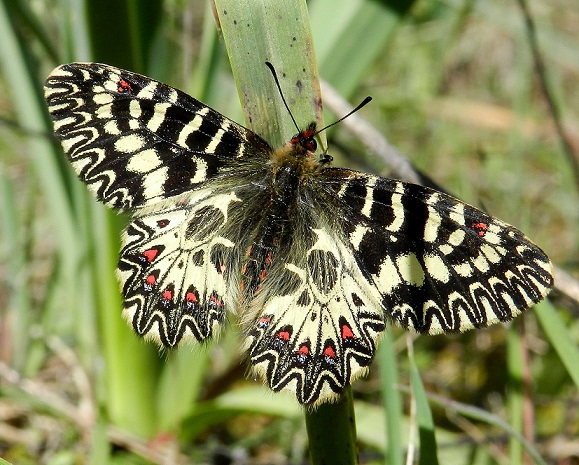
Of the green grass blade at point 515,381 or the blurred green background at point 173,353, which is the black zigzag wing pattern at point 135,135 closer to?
the blurred green background at point 173,353

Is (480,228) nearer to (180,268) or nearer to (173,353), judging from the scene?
(180,268)

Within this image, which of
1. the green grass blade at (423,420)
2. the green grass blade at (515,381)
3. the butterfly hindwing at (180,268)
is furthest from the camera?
the green grass blade at (515,381)

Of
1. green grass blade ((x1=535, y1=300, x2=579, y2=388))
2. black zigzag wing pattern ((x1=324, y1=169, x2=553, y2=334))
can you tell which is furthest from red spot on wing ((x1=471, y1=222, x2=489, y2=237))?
green grass blade ((x1=535, y1=300, x2=579, y2=388))

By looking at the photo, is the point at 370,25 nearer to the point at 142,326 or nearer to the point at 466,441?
the point at 142,326

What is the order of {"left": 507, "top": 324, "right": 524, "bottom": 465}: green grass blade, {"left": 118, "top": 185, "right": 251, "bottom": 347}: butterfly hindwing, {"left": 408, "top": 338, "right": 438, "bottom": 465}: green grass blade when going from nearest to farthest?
{"left": 408, "top": 338, "right": 438, "bottom": 465}: green grass blade → {"left": 118, "top": 185, "right": 251, "bottom": 347}: butterfly hindwing → {"left": 507, "top": 324, "right": 524, "bottom": 465}: green grass blade

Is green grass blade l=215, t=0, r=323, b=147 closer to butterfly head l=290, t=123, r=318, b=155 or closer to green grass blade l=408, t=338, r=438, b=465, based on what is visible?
butterfly head l=290, t=123, r=318, b=155

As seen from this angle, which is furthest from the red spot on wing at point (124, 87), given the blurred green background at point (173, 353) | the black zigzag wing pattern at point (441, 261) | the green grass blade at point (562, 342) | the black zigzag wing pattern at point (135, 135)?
the green grass blade at point (562, 342)

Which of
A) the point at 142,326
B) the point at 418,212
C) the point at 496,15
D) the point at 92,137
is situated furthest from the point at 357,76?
the point at 496,15
